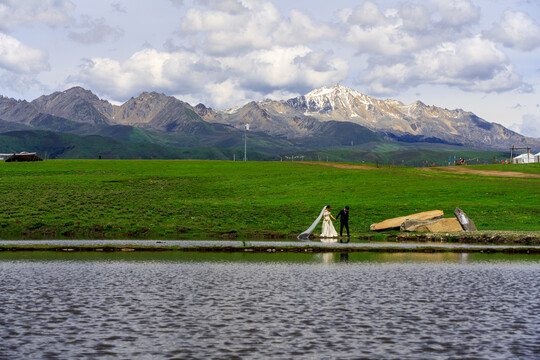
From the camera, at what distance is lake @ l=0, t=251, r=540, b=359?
17.1 metres

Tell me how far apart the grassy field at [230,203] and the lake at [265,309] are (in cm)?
2244

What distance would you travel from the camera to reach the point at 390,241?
178 feet

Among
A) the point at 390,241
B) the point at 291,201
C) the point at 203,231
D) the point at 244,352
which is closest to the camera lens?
the point at 244,352

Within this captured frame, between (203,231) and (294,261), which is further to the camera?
(203,231)

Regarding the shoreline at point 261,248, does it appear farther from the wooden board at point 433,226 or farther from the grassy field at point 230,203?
the grassy field at point 230,203

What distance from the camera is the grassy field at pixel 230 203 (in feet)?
198

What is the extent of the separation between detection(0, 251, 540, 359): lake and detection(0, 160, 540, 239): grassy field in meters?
22.4

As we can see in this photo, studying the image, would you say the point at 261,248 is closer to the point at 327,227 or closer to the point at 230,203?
the point at 327,227

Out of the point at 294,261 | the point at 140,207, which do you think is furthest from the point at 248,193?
the point at 294,261

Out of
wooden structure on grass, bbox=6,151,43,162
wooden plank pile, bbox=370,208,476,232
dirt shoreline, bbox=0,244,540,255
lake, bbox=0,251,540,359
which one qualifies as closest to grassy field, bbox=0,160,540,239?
wooden plank pile, bbox=370,208,476,232

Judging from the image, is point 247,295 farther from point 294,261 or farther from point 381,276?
point 294,261

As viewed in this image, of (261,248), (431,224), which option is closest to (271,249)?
(261,248)

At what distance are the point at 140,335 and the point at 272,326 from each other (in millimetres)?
4177

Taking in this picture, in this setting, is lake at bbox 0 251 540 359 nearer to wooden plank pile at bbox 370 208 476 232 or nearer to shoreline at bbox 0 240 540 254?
shoreline at bbox 0 240 540 254
